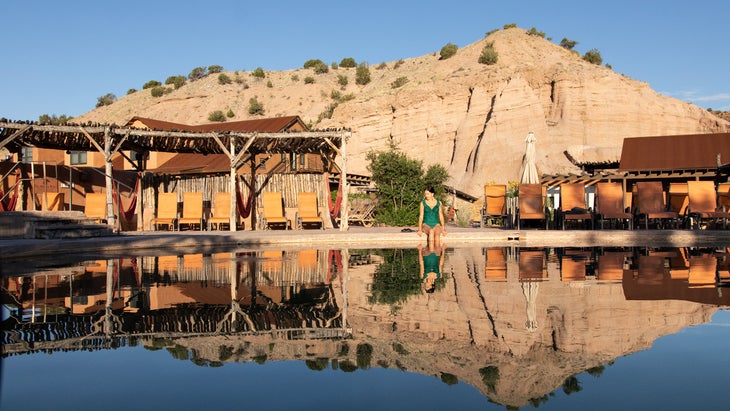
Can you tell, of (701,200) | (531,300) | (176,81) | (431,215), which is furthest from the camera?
(176,81)

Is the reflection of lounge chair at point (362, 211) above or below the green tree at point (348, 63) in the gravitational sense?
below

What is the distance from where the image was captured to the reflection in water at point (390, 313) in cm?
406

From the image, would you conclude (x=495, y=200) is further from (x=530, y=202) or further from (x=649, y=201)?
(x=649, y=201)

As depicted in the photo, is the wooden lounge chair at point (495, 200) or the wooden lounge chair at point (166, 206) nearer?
the wooden lounge chair at point (166, 206)

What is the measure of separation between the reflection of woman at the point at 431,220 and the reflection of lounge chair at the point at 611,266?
3.16m

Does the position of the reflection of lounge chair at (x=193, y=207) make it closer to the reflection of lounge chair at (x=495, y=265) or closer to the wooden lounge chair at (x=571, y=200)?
the wooden lounge chair at (x=571, y=200)

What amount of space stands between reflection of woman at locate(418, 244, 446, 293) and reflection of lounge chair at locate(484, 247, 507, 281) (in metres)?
0.62

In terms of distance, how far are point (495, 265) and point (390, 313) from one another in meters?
4.45

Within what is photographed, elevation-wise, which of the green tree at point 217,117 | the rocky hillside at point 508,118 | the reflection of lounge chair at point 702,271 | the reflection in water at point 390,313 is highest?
the green tree at point 217,117

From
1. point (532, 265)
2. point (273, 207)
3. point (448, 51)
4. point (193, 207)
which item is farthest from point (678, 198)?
point (448, 51)

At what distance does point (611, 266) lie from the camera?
9477 millimetres

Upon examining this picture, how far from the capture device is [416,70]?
7194 cm

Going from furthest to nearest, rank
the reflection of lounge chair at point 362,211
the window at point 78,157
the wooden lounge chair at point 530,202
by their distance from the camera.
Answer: the window at point 78,157
the reflection of lounge chair at point 362,211
the wooden lounge chair at point 530,202

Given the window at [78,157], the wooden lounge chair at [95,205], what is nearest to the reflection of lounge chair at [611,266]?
the wooden lounge chair at [95,205]
